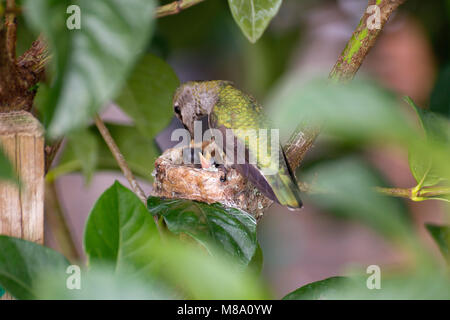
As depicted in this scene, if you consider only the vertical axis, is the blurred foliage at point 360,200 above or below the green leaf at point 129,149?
above

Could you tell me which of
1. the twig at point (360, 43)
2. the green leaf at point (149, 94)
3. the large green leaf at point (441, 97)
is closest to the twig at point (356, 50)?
the twig at point (360, 43)

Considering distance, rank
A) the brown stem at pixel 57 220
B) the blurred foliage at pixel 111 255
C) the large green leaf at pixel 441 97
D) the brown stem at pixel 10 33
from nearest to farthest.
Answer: the blurred foliage at pixel 111 255 < the brown stem at pixel 10 33 < the large green leaf at pixel 441 97 < the brown stem at pixel 57 220

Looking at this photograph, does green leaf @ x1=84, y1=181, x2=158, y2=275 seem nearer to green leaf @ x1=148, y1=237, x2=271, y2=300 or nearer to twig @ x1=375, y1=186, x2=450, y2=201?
green leaf @ x1=148, y1=237, x2=271, y2=300

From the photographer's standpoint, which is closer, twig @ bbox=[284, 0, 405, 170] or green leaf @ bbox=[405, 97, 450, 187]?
green leaf @ bbox=[405, 97, 450, 187]

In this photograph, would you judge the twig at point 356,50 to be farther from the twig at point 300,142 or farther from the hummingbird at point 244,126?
the hummingbird at point 244,126

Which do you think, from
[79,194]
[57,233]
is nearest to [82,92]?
[57,233]

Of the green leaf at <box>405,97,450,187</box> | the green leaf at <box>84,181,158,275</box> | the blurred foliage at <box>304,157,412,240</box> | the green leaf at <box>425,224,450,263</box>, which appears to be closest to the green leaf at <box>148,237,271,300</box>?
the blurred foliage at <box>304,157,412,240</box>

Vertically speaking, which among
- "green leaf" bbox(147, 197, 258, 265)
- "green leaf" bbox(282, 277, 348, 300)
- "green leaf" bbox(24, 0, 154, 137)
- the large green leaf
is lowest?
"green leaf" bbox(282, 277, 348, 300)
